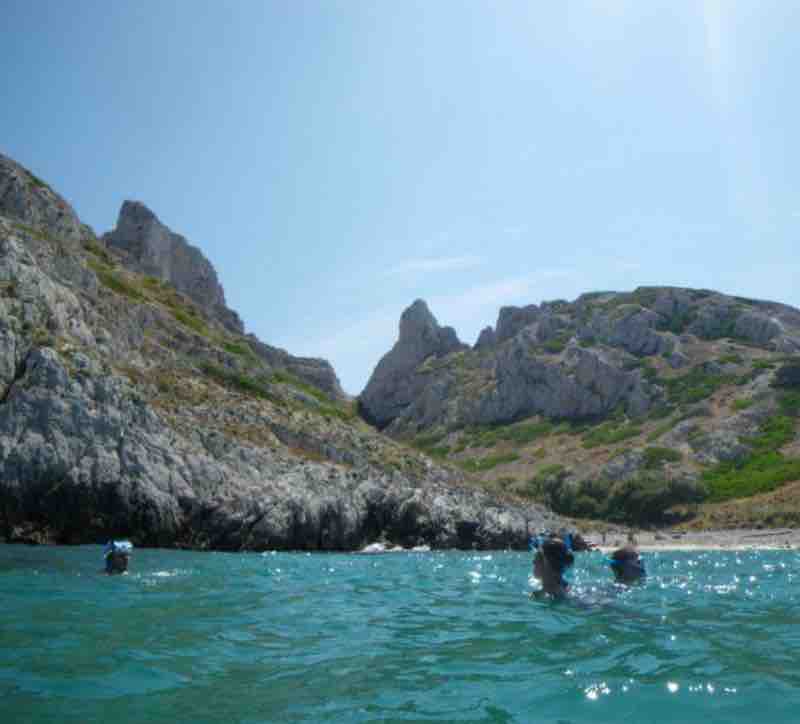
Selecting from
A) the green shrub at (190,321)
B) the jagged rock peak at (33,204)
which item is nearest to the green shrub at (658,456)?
the green shrub at (190,321)

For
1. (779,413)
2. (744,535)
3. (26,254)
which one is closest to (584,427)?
(779,413)

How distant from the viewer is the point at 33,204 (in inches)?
3403

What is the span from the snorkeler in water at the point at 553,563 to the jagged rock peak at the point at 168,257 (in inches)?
4371

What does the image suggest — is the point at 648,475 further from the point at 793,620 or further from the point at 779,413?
the point at 793,620

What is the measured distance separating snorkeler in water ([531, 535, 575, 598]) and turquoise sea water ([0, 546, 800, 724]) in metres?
0.92

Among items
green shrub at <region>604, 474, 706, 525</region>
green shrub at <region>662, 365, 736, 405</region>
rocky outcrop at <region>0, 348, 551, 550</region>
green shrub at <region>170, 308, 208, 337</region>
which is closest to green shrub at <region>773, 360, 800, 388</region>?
green shrub at <region>662, 365, 736, 405</region>

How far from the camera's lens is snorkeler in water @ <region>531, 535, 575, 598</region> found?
19.3m

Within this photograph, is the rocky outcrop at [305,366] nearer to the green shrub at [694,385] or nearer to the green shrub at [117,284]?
the green shrub at [117,284]

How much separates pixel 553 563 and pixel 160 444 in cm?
3484

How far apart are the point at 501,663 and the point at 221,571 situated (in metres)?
20.1

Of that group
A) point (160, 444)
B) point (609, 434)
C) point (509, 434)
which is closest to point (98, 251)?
point (160, 444)

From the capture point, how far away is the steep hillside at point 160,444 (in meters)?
42.6

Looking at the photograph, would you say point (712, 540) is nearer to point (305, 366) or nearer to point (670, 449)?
point (670, 449)

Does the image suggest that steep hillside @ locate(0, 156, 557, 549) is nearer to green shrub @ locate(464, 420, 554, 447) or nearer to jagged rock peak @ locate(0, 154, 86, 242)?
jagged rock peak @ locate(0, 154, 86, 242)
